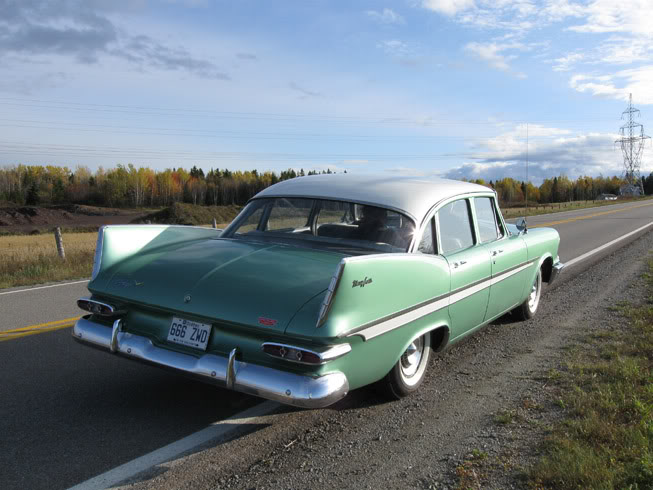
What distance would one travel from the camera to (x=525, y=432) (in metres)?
3.43

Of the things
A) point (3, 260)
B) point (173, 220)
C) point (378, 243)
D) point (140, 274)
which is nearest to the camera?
point (140, 274)

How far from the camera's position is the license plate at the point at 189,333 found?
3.27 m

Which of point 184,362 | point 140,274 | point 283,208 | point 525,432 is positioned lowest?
point 525,432

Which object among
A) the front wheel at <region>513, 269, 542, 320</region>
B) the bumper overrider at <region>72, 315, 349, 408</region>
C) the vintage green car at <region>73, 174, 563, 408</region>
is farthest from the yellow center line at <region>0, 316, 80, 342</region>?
the front wheel at <region>513, 269, 542, 320</region>

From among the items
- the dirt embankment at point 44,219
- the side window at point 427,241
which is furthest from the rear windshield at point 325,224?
the dirt embankment at point 44,219

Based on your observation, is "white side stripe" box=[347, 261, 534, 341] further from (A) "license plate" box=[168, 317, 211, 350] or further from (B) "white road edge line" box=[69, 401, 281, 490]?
(B) "white road edge line" box=[69, 401, 281, 490]

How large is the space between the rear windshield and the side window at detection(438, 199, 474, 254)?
42 centimetres

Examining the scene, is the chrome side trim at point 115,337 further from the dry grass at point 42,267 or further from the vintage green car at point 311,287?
the dry grass at point 42,267

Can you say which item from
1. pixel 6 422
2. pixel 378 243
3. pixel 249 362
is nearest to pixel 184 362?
pixel 249 362

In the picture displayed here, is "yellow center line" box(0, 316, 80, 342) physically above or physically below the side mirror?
below

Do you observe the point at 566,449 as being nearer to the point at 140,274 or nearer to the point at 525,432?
the point at 525,432

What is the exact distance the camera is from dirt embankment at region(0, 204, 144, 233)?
57.0m

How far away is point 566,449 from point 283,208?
8.91ft

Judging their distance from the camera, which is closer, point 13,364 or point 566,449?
point 566,449
